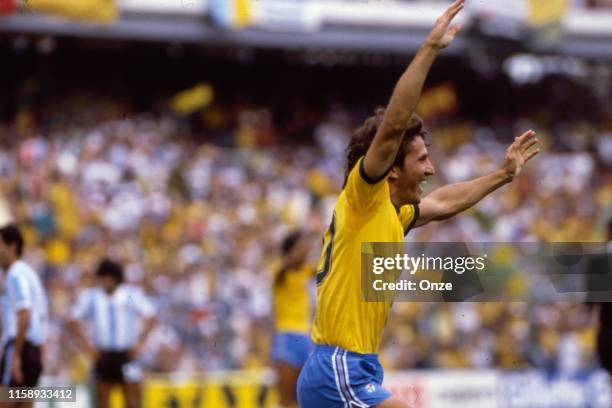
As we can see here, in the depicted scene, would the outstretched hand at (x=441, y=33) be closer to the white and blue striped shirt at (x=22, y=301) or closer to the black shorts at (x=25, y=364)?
the white and blue striped shirt at (x=22, y=301)

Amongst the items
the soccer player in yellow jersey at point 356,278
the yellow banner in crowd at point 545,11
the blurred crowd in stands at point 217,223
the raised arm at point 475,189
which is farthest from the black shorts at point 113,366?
the yellow banner in crowd at point 545,11

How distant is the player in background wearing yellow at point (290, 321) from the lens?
41.0 feet

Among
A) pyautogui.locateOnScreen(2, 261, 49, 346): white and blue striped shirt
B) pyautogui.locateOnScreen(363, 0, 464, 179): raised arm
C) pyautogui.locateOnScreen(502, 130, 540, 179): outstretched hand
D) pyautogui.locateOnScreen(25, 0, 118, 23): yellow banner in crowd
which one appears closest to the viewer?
pyautogui.locateOnScreen(363, 0, 464, 179): raised arm

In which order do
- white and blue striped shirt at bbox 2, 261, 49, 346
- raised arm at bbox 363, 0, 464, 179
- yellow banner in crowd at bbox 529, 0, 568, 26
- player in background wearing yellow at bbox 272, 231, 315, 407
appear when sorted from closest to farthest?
raised arm at bbox 363, 0, 464, 179 < white and blue striped shirt at bbox 2, 261, 49, 346 < player in background wearing yellow at bbox 272, 231, 315, 407 < yellow banner in crowd at bbox 529, 0, 568, 26

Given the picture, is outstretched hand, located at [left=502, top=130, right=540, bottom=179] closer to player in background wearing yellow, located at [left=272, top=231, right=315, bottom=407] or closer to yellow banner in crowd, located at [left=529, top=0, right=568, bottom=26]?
player in background wearing yellow, located at [left=272, top=231, right=315, bottom=407]

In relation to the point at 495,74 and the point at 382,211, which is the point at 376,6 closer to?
the point at 495,74

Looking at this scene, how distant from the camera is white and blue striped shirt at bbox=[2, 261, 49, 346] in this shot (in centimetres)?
1001

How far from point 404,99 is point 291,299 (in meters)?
7.30

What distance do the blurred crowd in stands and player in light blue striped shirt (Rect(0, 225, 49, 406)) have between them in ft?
14.6

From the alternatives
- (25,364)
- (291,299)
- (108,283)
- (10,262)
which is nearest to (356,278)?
(10,262)

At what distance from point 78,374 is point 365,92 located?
1300cm

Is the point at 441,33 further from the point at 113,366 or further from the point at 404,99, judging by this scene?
the point at 113,366

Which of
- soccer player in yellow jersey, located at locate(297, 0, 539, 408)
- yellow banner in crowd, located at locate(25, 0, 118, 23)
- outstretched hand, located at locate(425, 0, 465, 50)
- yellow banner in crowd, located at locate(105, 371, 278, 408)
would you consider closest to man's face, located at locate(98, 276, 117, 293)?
yellow banner in crowd, located at locate(105, 371, 278, 408)

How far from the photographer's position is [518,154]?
22.3ft
